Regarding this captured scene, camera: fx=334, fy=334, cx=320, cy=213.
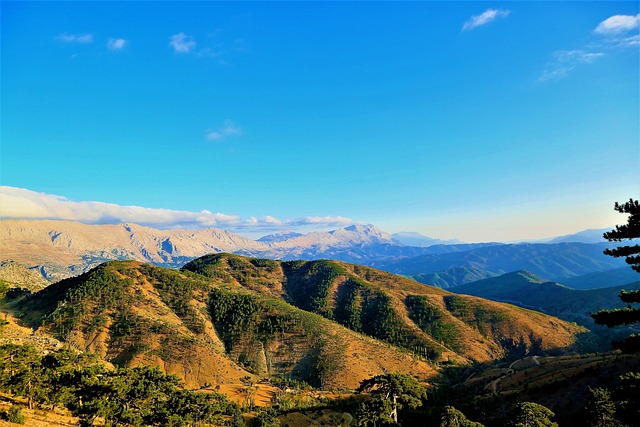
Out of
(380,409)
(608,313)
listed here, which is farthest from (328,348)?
(608,313)

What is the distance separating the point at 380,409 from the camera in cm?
5141

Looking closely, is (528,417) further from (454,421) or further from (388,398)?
(388,398)

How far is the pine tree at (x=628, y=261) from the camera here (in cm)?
1828

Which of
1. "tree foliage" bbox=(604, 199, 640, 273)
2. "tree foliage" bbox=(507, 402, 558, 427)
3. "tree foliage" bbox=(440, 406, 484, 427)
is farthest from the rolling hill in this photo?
"tree foliage" bbox=(604, 199, 640, 273)

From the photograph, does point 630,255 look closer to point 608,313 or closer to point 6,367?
point 608,313

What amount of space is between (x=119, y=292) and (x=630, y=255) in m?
170

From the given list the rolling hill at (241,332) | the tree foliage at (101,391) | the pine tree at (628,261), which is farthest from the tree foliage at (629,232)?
the rolling hill at (241,332)

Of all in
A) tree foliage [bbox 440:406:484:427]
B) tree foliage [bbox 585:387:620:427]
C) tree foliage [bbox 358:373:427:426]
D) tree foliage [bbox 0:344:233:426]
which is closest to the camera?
tree foliage [bbox 0:344:233:426]

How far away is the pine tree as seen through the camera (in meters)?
18.3

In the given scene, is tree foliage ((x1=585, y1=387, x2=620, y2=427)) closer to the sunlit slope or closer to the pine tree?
the pine tree

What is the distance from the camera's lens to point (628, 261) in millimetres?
20219

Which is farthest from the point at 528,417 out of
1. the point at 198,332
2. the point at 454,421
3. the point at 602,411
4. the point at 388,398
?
the point at 198,332

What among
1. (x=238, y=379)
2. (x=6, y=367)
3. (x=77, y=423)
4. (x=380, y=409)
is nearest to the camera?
(x=77, y=423)

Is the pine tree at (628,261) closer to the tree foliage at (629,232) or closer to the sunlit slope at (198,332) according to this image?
the tree foliage at (629,232)
